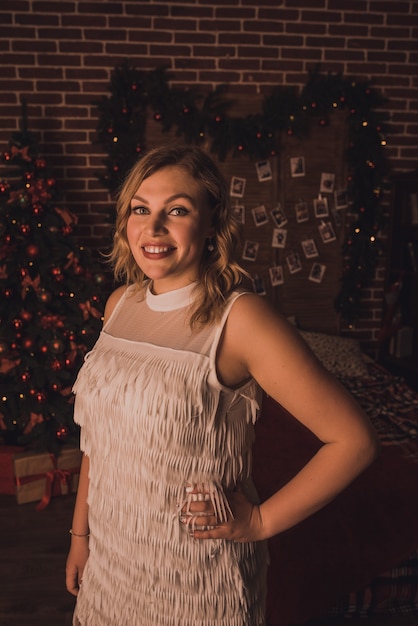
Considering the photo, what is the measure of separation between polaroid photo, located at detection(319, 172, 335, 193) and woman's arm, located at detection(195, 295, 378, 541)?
326cm

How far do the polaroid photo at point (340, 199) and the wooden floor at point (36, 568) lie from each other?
9.44 feet

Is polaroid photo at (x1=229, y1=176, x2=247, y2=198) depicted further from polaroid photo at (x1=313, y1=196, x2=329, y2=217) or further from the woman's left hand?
the woman's left hand

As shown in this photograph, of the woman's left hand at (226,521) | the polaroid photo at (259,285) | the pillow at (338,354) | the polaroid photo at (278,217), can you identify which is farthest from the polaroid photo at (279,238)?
the woman's left hand at (226,521)

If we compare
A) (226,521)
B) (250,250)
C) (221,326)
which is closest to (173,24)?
(250,250)

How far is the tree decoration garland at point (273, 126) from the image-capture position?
3664mm

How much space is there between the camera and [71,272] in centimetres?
313

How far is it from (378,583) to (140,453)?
4.84 feet

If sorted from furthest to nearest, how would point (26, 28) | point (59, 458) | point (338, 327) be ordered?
1. point (338, 327)
2. point (26, 28)
3. point (59, 458)

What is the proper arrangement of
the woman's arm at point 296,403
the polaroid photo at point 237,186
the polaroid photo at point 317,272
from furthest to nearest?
1. the polaroid photo at point 317,272
2. the polaroid photo at point 237,186
3. the woman's arm at point 296,403

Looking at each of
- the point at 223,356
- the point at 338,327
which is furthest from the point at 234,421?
the point at 338,327

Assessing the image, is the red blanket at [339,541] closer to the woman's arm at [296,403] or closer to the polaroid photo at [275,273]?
the woman's arm at [296,403]

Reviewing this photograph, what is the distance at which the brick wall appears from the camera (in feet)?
11.8

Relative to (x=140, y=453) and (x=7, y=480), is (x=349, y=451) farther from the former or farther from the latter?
(x=7, y=480)

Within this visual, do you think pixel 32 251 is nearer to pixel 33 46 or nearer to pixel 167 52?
pixel 33 46
